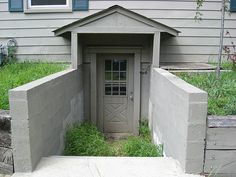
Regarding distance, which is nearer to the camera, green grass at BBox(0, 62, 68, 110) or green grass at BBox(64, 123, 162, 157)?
green grass at BBox(0, 62, 68, 110)

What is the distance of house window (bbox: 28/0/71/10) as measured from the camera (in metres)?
6.93

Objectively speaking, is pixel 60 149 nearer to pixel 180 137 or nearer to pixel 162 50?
pixel 180 137

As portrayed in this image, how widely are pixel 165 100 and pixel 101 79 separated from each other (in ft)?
10.8

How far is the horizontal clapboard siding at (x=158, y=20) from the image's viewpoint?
6.84 m

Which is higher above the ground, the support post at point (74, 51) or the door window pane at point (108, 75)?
the support post at point (74, 51)

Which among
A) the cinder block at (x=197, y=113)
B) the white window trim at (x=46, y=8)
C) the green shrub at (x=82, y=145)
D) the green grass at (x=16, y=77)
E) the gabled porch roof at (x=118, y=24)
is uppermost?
→ the white window trim at (x=46, y=8)

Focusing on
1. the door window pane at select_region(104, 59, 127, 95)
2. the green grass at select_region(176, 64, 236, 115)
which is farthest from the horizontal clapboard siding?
the green grass at select_region(176, 64, 236, 115)

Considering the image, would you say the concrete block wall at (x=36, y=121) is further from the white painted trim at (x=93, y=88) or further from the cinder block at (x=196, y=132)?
the white painted trim at (x=93, y=88)

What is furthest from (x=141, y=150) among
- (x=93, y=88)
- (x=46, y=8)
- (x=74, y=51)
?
(x=46, y=8)

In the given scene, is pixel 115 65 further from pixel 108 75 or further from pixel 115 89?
pixel 115 89

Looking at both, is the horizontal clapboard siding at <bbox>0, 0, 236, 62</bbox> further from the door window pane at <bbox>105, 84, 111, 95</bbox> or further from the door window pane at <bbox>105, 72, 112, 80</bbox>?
the door window pane at <bbox>105, 84, 111, 95</bbox>

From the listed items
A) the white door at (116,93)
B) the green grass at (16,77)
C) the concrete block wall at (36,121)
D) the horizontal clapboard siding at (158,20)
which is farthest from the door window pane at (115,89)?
the concrete block wall at (36,121)

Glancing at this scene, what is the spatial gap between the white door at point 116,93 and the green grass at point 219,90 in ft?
7.78

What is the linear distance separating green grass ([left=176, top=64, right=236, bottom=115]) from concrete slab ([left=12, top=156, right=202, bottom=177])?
0.81 meters
